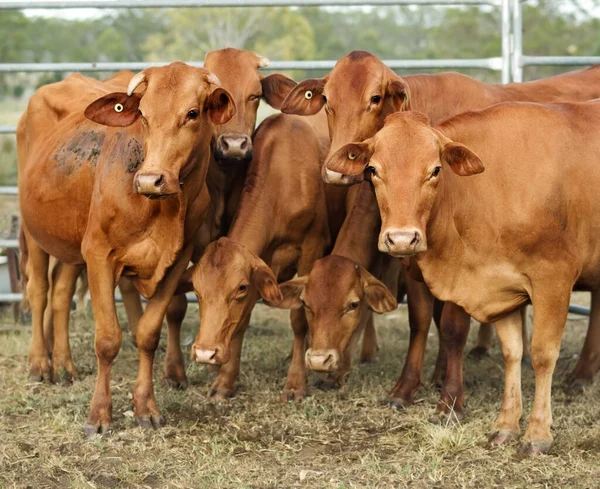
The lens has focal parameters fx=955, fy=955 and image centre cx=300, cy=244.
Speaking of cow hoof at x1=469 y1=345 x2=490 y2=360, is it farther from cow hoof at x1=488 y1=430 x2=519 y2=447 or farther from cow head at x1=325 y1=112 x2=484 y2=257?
cow head at x1=325 y1=112 x2=484 y2=257

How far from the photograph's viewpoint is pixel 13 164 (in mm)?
15273

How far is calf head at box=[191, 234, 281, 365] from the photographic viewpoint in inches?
203

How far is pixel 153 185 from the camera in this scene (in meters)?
4.57

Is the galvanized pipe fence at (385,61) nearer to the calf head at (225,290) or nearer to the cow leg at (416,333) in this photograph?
the cow leg at (416,333)

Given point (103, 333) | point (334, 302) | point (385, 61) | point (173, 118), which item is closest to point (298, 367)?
point (334, 302)

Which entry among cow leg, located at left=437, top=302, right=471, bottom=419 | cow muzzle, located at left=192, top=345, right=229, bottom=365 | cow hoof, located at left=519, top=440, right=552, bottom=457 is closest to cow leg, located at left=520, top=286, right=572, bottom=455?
cow hoof, located at left=519, top=440, right=552, bottom=457

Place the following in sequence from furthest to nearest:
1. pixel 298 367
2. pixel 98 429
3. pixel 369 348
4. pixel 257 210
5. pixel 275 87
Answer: pixel 369 348 → pixel 275 87 → pixel 298 367 → pixel 257 210 → pixel 98 429

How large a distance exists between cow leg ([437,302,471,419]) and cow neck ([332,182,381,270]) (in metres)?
0.60

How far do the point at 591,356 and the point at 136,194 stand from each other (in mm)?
3086

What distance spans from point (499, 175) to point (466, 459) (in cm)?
141

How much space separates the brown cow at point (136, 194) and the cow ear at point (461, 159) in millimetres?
1143

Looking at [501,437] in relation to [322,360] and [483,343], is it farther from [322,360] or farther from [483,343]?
[483,343]

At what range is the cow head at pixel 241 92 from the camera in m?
5.61

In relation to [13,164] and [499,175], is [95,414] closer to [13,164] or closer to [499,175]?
[499,175]
